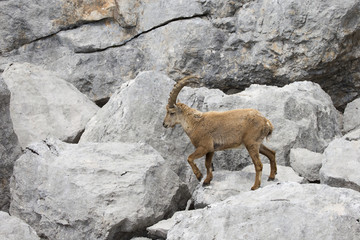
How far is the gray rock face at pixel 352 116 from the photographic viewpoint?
12953mm

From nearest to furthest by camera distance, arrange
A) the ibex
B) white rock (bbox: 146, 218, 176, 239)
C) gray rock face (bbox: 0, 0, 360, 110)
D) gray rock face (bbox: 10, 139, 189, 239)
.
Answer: white rock (bbox: 146, 218, 176, 239) < gray rock face (bbox: 10, 139, 189, 239) < the ibex < gray rock face (bbox: 0, 0, 360, 110)

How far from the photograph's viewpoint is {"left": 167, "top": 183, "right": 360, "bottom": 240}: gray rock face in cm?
597

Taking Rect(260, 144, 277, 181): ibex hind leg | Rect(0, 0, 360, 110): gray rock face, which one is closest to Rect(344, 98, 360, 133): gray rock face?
Rect(0, 0, 360, 110): gray rock face

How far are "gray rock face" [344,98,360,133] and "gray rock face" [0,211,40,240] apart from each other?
8564 mm

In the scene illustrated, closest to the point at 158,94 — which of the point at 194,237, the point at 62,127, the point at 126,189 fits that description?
the point at 62,127

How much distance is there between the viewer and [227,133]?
945cm

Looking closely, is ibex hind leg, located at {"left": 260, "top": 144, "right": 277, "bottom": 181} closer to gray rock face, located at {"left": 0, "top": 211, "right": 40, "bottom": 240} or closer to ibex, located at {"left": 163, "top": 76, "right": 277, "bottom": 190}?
ibex, located at {"left": 163, "top": 76, "right": 277, "bottom": 190}

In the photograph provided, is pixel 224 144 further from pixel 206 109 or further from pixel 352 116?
pixel 352 116

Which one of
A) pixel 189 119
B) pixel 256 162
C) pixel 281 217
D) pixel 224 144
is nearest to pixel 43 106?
pixel 189 119

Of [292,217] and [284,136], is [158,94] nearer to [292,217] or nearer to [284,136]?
[284,136]

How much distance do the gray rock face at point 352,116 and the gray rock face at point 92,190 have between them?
214 inches

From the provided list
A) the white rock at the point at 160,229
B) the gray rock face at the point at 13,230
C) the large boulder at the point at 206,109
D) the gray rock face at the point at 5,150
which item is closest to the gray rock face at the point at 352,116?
the large boulder at the point at 206,109

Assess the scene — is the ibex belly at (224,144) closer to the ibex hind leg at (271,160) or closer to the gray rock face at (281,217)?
the ibex hind leg at (271,160)

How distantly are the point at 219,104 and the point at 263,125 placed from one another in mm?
2241
